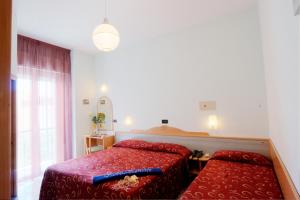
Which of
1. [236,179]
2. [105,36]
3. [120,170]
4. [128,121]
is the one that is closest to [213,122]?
[236,179]

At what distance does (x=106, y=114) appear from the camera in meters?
4.46

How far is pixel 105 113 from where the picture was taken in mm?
4492

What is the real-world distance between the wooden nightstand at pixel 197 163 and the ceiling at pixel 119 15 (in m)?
2.37

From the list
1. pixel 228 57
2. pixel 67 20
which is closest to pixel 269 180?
pixel 228 57

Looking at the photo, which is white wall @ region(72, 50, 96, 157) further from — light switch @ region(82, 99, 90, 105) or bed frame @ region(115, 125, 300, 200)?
bed frame @ region(115, 125, 300, 200)

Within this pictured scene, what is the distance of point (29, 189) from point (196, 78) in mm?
3575

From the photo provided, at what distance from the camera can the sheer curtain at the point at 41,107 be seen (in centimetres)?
327

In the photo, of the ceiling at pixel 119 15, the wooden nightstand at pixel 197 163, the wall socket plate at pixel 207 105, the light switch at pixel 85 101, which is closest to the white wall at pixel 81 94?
the light switch at pixel 85 101

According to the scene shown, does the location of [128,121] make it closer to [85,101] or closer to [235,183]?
[85,101]

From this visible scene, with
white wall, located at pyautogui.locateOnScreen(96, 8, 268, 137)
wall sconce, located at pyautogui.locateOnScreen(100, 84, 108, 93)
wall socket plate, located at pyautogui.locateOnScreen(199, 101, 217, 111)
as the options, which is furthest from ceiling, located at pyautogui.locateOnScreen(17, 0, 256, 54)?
wall socket plate, located at pyautogui.locateOnScreen(199, 101, 217, 111)

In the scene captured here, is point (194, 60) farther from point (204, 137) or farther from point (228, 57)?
point (204, 137)

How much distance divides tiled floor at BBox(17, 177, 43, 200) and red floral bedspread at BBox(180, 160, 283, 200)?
255cm

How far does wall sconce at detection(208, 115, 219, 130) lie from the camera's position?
301cm

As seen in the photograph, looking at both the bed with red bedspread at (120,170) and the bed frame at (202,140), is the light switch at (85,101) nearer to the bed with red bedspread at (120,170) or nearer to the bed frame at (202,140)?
the bed frame at (202,140)
